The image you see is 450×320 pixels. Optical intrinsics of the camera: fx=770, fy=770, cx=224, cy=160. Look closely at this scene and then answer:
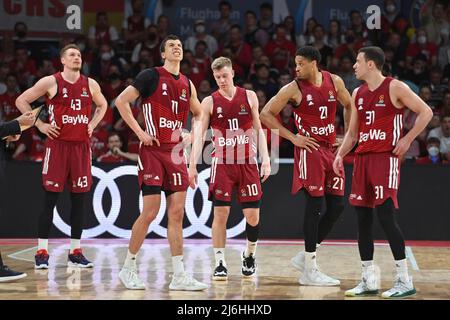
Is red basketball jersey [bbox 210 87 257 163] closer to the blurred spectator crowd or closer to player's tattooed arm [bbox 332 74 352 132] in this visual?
player's tattooed arm [bbox 332 74 352 132]

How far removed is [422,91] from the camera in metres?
12.6

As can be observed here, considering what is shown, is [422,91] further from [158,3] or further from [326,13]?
[158,3]

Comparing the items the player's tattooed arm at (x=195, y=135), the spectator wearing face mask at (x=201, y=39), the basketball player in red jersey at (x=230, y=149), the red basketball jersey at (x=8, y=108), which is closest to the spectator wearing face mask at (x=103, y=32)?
the spectator wearing face mask at (x=201, y=39)

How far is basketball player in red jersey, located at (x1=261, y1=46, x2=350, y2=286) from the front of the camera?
739 centimetres

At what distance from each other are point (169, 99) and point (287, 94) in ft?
3.89

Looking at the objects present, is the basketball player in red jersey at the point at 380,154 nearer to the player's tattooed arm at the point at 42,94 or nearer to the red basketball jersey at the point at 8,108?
the player's tattooed arm at the point at 42,94

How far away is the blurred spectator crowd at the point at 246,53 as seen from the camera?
12.8m

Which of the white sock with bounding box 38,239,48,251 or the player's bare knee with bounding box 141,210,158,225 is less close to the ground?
the player's bare knee with bounding box 141,210,158,225

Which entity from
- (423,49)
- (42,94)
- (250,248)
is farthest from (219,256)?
(423,49)

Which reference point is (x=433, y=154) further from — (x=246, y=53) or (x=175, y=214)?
(x=175, y=214)

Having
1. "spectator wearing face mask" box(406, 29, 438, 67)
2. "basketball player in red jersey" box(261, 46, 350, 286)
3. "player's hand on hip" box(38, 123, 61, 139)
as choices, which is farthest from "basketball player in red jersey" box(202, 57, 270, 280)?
"spectator wearing face mask" box(406, 29, 438, 67)

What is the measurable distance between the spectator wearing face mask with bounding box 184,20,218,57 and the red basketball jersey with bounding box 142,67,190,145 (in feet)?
23.9

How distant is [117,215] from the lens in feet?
35.1

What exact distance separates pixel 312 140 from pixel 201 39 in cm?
735
